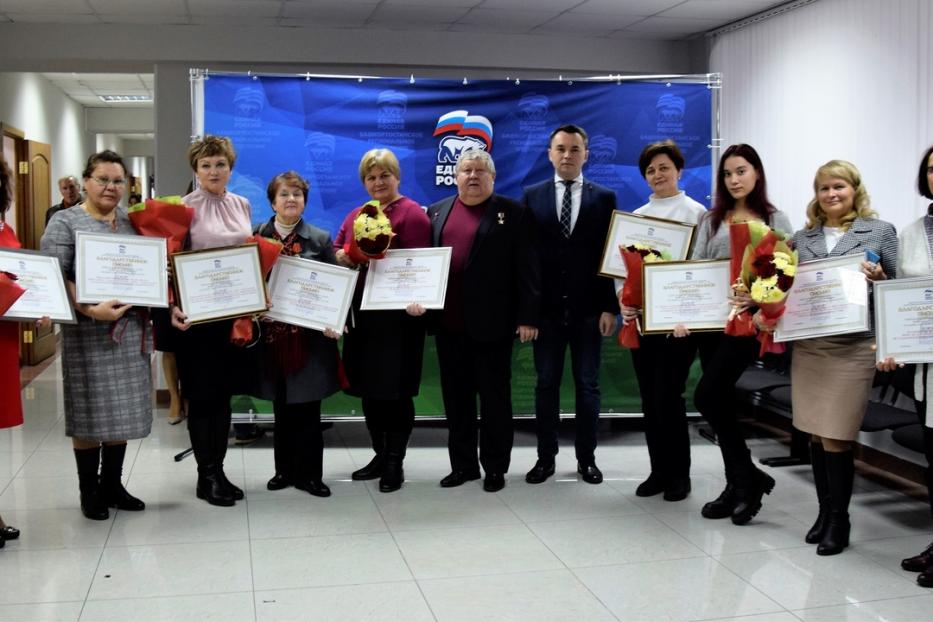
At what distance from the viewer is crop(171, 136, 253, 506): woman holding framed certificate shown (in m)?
3.85

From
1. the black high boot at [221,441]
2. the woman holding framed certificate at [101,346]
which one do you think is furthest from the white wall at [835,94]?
the woman holding framed certificate at [101,346]

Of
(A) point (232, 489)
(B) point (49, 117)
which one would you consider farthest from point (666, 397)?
(B) point (49, 117)

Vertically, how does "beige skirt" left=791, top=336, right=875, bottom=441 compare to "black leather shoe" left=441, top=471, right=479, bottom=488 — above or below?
above

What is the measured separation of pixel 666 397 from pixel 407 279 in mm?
1250

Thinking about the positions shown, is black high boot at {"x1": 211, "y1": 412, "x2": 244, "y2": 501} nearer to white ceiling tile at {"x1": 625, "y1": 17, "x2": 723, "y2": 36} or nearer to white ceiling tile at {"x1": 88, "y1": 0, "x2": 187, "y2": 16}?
white ceiling tile at {"x1": 88, "y1": 0, "x2": 187, "y2": 16}

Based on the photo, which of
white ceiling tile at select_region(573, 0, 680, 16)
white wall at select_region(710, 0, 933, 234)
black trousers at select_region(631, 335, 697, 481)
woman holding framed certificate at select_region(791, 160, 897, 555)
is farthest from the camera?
white ceiling tile at select_region(573, 0, 680, 16)

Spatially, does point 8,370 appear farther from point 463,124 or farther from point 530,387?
point 530,387

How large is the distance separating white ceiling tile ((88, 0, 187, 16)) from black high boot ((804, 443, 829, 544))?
4.70 metres

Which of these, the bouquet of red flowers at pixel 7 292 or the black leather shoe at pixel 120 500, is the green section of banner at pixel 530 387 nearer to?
the black leather shoe at pixel 120 500

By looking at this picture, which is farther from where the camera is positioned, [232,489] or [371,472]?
[371,472]

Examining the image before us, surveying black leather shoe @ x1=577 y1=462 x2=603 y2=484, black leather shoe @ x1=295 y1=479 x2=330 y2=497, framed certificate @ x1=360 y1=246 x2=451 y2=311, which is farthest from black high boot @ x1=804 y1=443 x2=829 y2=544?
black leather shoe @ x1=295 y1=479 x2=330 y2=497

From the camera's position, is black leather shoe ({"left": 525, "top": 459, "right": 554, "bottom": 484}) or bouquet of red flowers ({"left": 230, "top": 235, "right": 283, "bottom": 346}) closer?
bouquet of red flowers ({"left": 230, "top": 235, "right": 283, "bottom": 346})

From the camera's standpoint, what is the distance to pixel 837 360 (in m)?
3.34

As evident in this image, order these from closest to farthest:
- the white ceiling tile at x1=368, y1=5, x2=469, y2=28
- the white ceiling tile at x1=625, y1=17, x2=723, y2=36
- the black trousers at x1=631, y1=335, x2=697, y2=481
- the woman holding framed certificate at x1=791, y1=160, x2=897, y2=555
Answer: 1. the woman holding framed certificate at x1=791, y1=160, x2=897, y2=555
2. the black trousers at x1=631, y1=335, x2=697, y2=481
3. the white ceiling tile at x1=368, y1=5, x2=469, y2=28
4. the white ceiling tile at x1=625, y1=17, x2=723, y2=36
